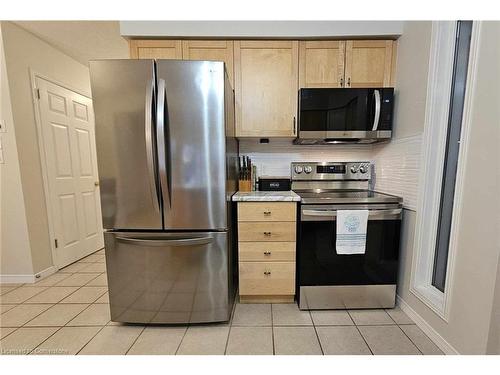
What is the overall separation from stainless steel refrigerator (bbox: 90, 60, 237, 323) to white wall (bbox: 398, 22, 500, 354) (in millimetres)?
1334

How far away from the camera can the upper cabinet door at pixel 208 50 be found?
1.80 metres

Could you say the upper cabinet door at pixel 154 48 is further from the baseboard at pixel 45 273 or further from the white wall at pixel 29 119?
the baseboard at pixel 45 273

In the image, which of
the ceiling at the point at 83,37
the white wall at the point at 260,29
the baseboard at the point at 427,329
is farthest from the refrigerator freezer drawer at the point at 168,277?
the ceiling at the point at 83,37

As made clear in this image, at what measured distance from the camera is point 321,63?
1837mm

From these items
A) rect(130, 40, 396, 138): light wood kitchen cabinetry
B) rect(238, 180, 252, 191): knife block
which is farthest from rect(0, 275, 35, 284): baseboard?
rect(130, 40, 396, 138): light wood kitchen cabinetry

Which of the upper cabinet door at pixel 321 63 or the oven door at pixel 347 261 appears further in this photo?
the upper cabinet door at pixel 321 63

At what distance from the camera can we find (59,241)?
2426 mm

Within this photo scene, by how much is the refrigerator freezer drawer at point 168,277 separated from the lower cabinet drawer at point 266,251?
255mm

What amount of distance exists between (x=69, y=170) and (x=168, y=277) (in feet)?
6.71

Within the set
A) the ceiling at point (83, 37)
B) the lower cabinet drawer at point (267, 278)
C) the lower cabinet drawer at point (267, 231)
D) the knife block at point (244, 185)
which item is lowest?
the lower cabinet drawer at point (267, 278)

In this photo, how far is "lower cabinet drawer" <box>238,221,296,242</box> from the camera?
1.68m
